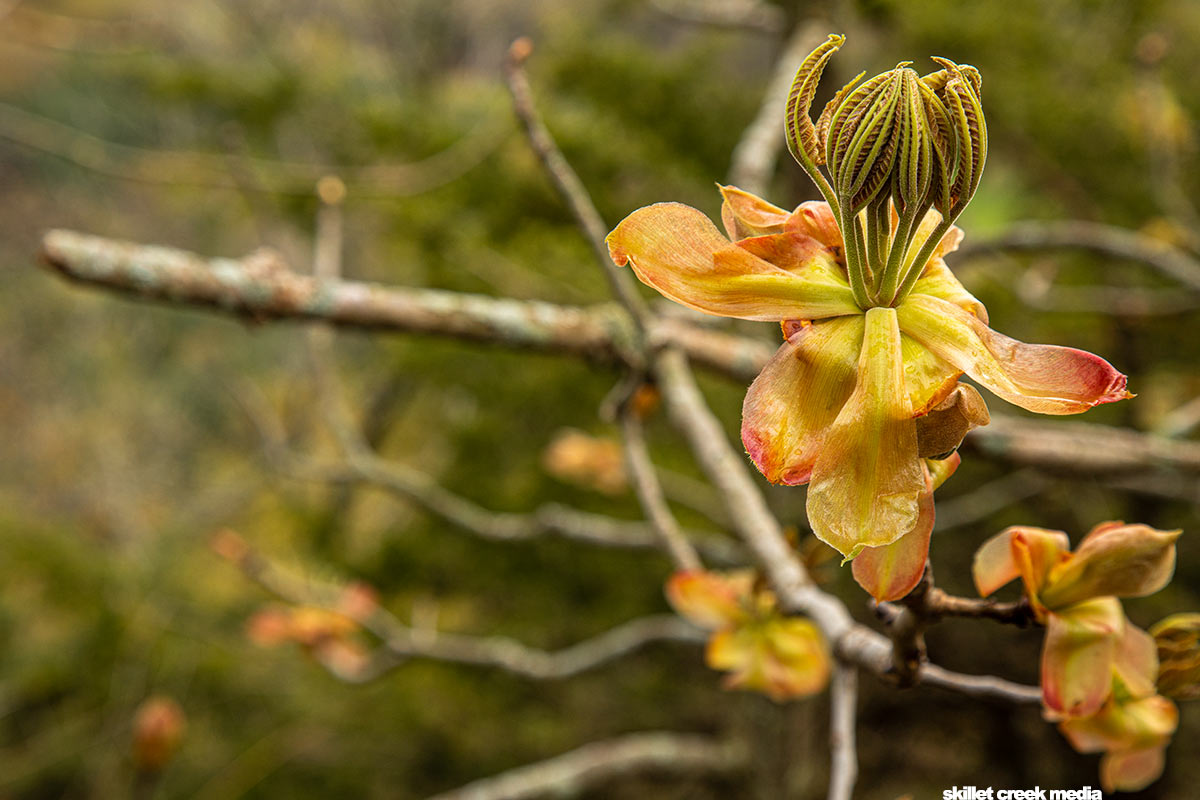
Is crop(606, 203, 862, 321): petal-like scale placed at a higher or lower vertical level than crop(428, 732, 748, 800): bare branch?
higher

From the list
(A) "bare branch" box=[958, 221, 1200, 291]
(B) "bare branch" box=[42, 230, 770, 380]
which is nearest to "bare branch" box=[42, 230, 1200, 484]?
(B) "bare branch" box=[42, 230, 770, 380]

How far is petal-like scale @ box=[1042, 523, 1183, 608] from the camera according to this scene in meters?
0.32

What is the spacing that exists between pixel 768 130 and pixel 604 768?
2.38ft

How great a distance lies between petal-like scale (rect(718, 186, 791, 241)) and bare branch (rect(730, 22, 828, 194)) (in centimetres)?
51

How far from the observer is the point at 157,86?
6.38 ft

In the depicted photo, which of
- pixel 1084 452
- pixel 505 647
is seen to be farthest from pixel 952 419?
pixel 505 647

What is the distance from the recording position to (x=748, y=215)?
0.94 ft

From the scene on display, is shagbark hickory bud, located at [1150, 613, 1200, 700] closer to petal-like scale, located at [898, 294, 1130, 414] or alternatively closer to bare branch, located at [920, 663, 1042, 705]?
bare branch, located at [920, 663, 1042, 705]

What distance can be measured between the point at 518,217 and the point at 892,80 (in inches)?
57.9

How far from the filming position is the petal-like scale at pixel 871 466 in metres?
0.24

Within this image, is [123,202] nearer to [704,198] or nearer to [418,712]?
[418,712]

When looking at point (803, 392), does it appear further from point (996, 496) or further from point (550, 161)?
point (996, 496)

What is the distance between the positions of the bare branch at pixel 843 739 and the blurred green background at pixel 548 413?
61cm

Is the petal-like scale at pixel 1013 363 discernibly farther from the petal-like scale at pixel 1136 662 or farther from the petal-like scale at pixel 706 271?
the petal-like scale at pixel 1136 662
